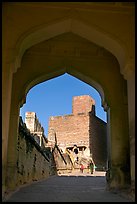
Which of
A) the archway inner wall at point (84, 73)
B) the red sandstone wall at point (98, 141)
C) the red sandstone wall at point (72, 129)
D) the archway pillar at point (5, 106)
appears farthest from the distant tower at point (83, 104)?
the archway pillar at point (5, 106)

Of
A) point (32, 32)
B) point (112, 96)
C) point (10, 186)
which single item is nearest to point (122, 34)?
point (32, 32)

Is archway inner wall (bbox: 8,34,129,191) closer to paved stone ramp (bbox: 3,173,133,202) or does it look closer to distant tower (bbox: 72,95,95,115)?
paved stone ramp (bbox: 3,173,133,202)

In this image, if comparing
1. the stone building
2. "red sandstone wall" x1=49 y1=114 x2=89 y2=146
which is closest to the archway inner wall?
the stone building

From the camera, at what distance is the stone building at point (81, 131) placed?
3581cm

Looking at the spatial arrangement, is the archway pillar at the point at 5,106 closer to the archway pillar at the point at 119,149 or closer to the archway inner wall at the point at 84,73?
the archway inner wall at the point at 84,73

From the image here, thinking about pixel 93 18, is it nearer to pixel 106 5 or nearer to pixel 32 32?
pixel 106 5

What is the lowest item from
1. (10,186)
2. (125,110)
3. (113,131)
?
(10,186)

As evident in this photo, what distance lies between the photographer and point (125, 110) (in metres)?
6.67

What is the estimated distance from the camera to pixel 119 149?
638 cm

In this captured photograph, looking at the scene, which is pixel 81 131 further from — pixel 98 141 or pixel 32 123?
pixel 32 123

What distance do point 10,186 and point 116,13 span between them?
359cm

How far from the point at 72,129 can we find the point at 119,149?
31090 millimetres

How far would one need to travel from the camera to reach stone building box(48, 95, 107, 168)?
117 ft

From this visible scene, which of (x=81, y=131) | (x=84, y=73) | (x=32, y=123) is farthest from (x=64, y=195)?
(x=81, y=131)
